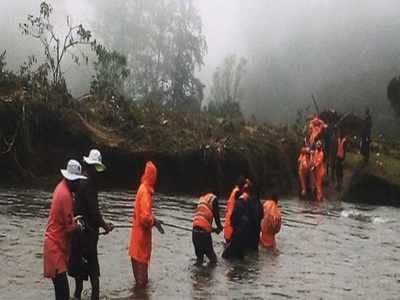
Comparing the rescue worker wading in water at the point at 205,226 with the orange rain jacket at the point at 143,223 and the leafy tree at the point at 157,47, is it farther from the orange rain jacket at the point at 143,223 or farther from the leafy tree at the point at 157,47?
the leafy tree at the point at 157,47

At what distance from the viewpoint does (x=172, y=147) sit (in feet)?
84.6

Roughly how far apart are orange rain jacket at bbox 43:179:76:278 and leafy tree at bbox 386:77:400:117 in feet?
138

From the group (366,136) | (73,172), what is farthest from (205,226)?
(366,136)

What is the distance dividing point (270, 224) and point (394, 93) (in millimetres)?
35602

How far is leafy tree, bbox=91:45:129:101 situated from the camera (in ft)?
95.8

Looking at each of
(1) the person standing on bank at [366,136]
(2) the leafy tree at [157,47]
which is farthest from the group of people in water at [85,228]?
(2) the leafy tree at [157,47]

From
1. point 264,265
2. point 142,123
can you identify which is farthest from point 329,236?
point 142,123

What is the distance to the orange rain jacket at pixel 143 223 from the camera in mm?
10570

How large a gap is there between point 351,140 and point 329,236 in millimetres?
18579

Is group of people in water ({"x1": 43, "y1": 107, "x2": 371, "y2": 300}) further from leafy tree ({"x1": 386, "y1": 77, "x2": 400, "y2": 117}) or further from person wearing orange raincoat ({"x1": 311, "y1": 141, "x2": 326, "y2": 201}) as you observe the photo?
leafy tree ({"x1": 386, "y1": 77, "x2": 400, "y2": 117})

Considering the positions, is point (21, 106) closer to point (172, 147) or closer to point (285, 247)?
point (172, 147)

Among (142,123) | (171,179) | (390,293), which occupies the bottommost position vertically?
(390,293)

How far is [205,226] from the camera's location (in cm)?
1275

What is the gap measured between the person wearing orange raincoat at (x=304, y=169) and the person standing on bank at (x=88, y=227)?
17693 mm
